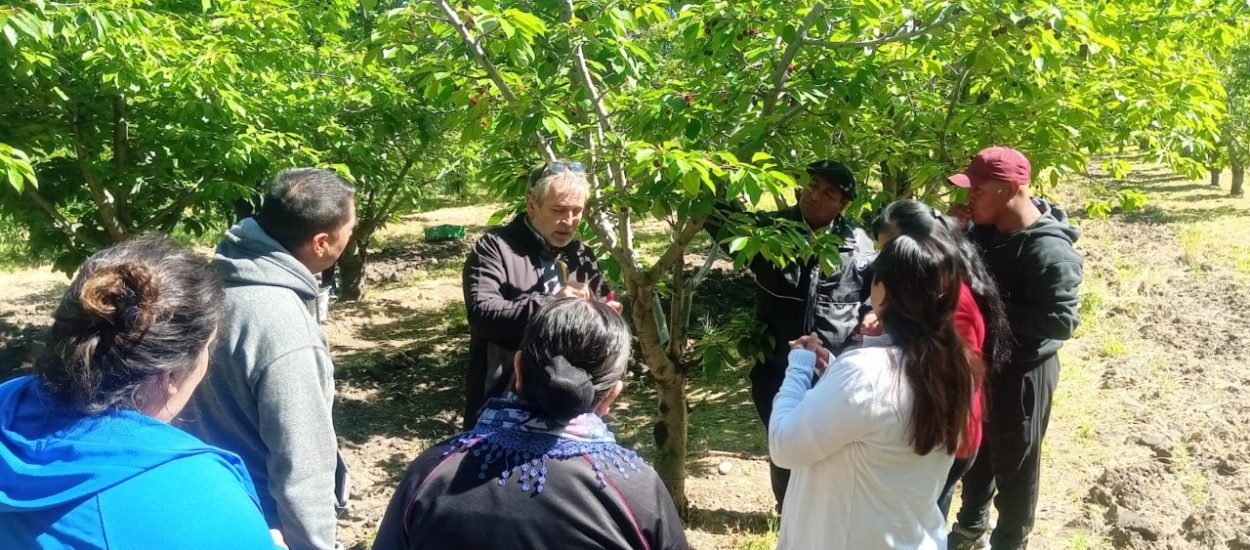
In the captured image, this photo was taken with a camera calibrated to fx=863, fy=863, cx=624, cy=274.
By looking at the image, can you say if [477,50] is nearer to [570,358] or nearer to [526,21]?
[526,21]

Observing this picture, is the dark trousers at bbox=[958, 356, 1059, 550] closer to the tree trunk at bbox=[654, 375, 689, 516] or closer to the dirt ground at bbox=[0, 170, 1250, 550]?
the dirt ground at bbox=[0, 170, 1250, 550]

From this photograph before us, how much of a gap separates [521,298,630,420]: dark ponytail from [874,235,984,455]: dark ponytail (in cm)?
73

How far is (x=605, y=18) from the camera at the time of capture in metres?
3.03

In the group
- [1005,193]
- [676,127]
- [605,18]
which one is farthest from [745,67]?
[1005,193]

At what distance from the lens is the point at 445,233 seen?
14258 mm

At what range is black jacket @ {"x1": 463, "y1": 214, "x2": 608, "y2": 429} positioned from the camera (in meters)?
2.88

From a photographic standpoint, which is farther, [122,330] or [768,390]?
[768,390]

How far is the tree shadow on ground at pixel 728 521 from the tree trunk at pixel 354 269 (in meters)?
6.28

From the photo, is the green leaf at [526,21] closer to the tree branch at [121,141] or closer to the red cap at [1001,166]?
the red cap at [1001,166]

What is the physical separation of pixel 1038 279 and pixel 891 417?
1.41 m

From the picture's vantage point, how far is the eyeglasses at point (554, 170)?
301cm

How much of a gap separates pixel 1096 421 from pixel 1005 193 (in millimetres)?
3398

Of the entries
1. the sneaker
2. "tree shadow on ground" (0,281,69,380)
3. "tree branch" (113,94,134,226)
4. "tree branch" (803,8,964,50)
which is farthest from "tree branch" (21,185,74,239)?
the sneaker

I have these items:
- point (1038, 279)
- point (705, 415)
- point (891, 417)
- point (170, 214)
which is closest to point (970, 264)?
point (1038, 279)
